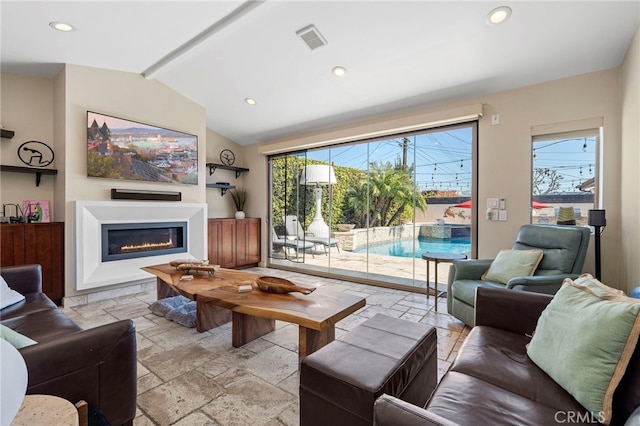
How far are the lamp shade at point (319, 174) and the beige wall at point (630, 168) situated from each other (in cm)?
372

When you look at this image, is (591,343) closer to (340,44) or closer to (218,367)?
(218,367)

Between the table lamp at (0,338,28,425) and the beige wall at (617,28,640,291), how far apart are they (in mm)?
3729

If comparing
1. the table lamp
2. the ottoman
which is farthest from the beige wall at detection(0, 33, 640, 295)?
the table lamp

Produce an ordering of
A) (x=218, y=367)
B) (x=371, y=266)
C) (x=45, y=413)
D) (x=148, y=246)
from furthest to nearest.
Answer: (x=371, y=266), (x=148, y=246), (x=218, y=367), (x=45, y=413)

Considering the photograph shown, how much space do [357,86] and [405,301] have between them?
2912mm

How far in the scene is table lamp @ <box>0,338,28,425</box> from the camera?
1.93 ft

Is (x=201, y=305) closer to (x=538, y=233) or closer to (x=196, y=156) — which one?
(x=196, y=156)

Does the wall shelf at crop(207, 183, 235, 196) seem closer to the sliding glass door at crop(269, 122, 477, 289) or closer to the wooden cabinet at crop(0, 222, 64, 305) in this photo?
the sliding glass door at crop(269, 122, 477, 289)

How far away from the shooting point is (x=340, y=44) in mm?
3016

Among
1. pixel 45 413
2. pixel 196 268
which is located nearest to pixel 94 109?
pixel 196 268

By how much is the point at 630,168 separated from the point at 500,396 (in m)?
2.77

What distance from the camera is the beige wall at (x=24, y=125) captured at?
3521mm

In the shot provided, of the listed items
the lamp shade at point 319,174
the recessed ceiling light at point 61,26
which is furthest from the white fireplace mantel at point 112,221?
the lamp shade at point 319,174

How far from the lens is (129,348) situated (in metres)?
1.40
